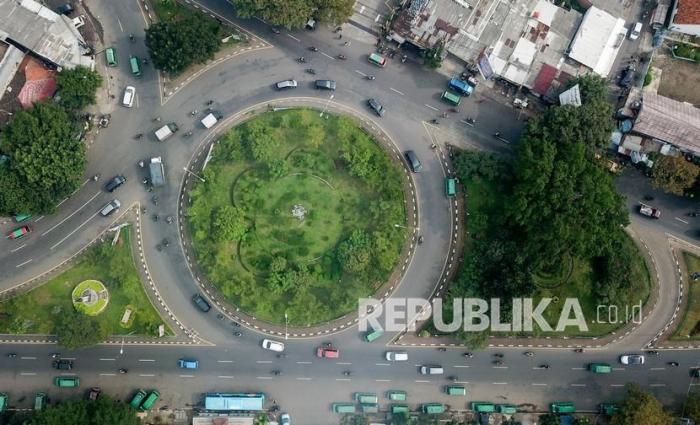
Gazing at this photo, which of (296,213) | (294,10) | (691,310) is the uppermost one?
(294,10)

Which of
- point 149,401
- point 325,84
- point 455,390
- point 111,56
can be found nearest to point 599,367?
point 455,390

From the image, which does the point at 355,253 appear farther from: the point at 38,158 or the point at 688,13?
the point at 688,13

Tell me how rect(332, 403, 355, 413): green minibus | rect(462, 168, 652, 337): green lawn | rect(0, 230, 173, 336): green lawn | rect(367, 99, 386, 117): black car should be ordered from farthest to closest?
rect(367, 99, 386, 117): black car < rect(0, 230, 173, 336): green lawn < rect(462, 168, 652, 337): green lawn < rect(332, 403, 355, 413): green minibus

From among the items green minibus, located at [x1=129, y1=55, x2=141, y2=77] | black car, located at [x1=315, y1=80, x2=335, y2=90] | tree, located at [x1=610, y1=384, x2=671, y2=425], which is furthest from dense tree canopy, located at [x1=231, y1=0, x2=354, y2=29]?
tree, located at [x1=610, y1=384, x2=671, y2=425]

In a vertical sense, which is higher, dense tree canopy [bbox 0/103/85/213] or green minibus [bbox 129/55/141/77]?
green minibus [bbox 129/55/141/77]

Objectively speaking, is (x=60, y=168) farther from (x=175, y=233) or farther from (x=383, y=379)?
(x=383, y=379)

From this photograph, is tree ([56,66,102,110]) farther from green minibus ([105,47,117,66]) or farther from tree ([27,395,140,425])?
tree ([27,395,140,425])
